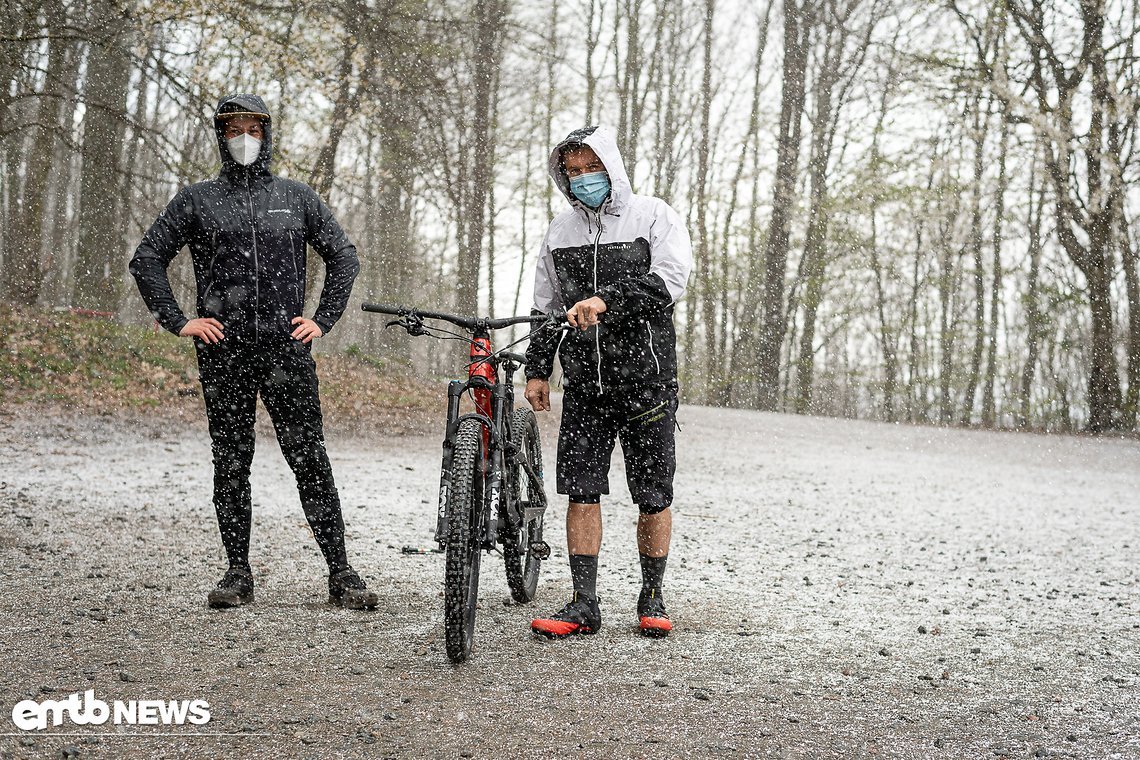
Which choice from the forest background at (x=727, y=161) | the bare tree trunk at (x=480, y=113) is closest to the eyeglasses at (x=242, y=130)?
the forest background at (x=727, y=161)

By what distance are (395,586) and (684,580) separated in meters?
1.64

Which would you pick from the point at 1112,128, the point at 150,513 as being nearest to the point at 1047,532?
the point at 150,513

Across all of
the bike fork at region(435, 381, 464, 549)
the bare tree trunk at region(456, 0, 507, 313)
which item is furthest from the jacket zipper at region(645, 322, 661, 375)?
the bare tree trunk at region(456, 0, 507, 313)

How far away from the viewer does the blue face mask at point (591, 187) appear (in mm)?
4473

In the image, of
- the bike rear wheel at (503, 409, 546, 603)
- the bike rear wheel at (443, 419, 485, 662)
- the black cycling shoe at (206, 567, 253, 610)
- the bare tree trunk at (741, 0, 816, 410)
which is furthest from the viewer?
the bare tree trunk at (741, 0, 816, 410)

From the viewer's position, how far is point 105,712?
10.9 feet

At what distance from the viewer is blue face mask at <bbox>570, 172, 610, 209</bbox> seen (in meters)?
4.47

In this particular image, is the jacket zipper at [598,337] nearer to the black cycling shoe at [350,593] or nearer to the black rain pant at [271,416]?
the black rain pant at [271,416]

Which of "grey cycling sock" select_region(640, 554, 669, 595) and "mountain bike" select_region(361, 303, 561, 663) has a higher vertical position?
"mountain bike" select_region(361, 303, 561, 663)

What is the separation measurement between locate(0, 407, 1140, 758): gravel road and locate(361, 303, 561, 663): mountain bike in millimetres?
319

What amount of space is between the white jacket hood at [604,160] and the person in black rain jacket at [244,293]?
1100 millimetres

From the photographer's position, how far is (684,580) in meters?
5.96

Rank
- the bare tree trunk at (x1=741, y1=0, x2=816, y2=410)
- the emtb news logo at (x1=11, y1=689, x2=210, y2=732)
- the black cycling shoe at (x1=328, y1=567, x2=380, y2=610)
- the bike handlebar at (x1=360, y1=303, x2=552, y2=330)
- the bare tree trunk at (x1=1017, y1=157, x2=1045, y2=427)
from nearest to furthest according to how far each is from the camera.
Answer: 1. the emtb news logo at (x1=11, y1=689, x2=210, y2=732)
2. the bike handlebar at (x1=360, y1=303, x2=552, y2=330)
3. the black cycling shoe at (x1=328, y1=567, x2=380, y2=610)
4. the bare tree trunk at (x1=1017, y1=157, x2=1045, y2=427)
5. the bare tree trunk at (x1=741, y1=0, x2=816, y2=410)

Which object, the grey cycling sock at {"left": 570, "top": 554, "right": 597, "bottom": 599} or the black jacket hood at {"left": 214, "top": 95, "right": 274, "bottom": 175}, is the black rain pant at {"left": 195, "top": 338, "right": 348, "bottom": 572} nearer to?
the black jacket hood at {"left": 214, "top": 95, "right": 274, "bottom": 175}
